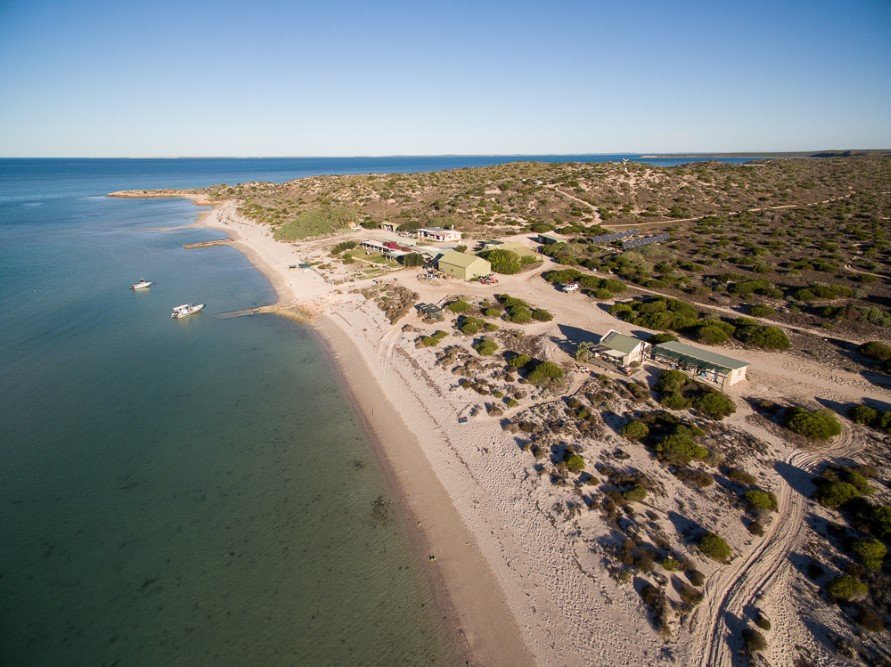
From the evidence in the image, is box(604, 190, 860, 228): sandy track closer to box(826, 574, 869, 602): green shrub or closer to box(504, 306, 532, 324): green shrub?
box(504, 306, 532, 324): green shrub

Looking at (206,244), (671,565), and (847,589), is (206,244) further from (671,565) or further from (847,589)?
(847,589)

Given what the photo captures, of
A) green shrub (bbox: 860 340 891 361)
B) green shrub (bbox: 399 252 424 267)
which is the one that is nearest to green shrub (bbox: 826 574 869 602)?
green shrub (bbox: 860 340 891 361)

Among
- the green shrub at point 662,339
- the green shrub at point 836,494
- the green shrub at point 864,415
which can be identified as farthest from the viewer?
the green shrub at point 662,339

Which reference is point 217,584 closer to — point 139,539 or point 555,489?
point 139,539

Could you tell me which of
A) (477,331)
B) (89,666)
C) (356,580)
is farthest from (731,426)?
(89,666)

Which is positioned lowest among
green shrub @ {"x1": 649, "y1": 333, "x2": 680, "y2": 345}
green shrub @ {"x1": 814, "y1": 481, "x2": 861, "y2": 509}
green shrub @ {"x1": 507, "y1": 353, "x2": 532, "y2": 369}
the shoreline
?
the shoreline

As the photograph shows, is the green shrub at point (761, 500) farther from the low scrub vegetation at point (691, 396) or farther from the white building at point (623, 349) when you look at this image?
the white building at point (623, 349)

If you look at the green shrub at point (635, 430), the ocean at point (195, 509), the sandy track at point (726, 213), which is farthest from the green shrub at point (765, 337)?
the sandy track at point (726, 213)
